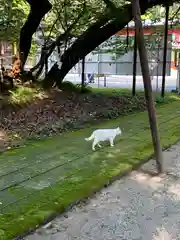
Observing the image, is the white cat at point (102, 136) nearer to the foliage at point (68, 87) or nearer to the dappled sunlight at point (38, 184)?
the dappled sunlight at point (38, 184)

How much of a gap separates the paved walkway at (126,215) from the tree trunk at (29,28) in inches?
186

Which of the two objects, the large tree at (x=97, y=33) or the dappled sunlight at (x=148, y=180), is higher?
the large tree at (x=97, y=33)

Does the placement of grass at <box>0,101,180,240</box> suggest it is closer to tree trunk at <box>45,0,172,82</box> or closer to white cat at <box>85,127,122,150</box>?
white cat at <box>85,127,122,150</box>

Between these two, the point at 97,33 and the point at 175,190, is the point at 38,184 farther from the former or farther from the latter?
the point at 97,33

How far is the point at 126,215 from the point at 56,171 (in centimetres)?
132

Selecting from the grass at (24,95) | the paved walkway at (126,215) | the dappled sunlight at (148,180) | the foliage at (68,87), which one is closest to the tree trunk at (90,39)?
the foliage at (68,87)

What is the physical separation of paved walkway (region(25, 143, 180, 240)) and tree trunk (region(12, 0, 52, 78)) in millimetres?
4719

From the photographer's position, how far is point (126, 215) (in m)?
3.34

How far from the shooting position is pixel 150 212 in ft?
11.3

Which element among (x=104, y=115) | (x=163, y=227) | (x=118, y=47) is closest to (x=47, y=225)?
(x=163, y=227)

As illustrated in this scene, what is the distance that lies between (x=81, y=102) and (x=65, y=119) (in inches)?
59.8

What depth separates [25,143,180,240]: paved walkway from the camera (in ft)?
9.71

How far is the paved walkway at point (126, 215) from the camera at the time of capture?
2959 mm

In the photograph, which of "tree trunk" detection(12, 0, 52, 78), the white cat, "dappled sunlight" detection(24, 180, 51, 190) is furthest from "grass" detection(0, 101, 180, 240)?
"tree trunk" detection(12, 0, 52, 78)
